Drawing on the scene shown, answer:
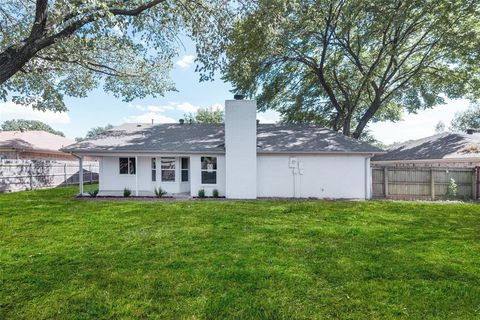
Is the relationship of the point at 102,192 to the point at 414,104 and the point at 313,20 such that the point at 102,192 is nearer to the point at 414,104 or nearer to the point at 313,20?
the point at 313,20

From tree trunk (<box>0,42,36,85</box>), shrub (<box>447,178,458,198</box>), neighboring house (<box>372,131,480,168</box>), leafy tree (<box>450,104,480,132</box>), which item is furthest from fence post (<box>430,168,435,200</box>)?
leafy tree (<box>450,104,480,132</box>)

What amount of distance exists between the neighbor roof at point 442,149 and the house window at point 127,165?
1911 cm

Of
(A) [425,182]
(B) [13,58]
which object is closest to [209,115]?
(A) [425,182]

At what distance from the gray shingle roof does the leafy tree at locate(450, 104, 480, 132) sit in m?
44.6

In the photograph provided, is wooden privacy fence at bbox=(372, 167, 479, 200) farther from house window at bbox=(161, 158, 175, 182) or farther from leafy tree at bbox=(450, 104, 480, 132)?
leafy tree at bbox=(450, 104, 480, 132)

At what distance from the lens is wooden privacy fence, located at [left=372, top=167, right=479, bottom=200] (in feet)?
43.8

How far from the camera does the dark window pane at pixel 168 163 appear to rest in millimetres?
14086

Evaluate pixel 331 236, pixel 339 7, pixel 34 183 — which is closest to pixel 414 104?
pixel 339 7

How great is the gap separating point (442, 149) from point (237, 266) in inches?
788

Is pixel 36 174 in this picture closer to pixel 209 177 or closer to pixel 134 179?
pixel 134 179

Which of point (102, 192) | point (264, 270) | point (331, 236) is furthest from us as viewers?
point (102, 192)

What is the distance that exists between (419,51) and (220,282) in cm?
2132

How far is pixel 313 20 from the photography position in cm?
1551

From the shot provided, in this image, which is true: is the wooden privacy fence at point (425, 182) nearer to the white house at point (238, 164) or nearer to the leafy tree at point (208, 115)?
the white house at point (238, 164)
